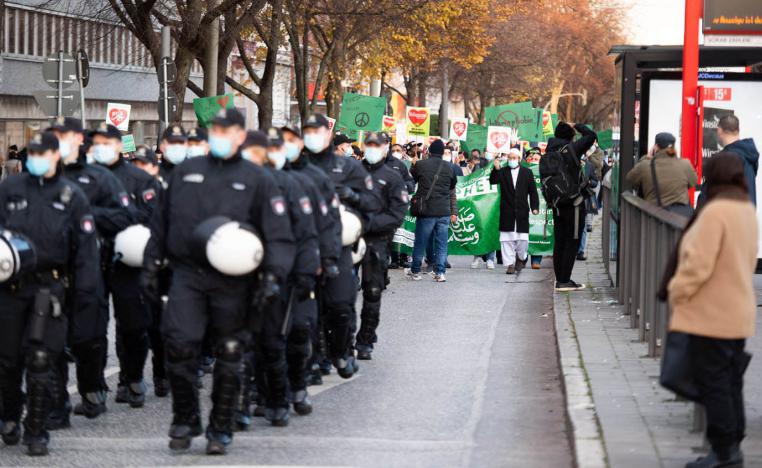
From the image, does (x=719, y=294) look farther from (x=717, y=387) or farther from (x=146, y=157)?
(x=146, y=157)

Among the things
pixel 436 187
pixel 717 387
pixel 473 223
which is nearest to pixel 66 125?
pixel 717 387

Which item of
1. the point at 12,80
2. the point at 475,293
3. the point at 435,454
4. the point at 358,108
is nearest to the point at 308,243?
the point at 435,454

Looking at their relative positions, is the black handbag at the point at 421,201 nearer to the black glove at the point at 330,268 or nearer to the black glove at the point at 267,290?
the black glove at the point at 330,268

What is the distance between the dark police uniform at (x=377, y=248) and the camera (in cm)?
1185

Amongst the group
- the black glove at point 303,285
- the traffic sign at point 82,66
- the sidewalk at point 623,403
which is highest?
the traffic sign at point 82,66

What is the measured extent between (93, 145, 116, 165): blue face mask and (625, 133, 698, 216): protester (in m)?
5.36

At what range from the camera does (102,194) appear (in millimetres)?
9578

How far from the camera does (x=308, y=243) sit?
8.69m

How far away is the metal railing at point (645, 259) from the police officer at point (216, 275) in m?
2.35

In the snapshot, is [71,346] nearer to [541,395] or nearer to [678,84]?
[541,395]

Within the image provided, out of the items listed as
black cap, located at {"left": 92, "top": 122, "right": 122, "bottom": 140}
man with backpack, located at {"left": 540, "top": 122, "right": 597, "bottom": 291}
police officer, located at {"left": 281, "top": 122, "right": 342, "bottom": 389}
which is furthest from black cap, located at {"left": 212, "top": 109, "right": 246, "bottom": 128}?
man with backpack, located at {"left": 540, "top": 122, "right": 597, "bottom": 291}

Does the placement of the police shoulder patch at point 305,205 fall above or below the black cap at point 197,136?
below

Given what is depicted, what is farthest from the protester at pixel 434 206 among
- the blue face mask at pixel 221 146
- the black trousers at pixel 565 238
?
the blue face mask at pixel 221 146

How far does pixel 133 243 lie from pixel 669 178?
584 centimetres
